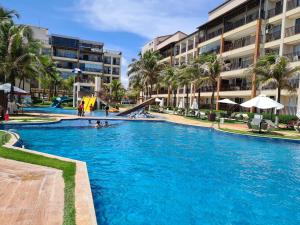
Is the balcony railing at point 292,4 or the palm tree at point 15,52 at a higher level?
the balcony railing at point 292,4

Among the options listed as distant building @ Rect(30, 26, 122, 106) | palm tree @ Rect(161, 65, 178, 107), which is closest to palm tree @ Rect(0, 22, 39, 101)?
palm tree @ Rect(161, 65, 178, 107)

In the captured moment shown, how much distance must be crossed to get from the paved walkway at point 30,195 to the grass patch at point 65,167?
11 cm

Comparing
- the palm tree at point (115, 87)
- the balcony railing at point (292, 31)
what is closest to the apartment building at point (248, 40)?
the balcony railing at point (292, 31)

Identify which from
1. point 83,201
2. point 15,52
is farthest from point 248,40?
point 83,201

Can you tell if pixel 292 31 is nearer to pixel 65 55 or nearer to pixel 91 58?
pixel 91 58

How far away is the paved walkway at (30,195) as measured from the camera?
5.34 metres

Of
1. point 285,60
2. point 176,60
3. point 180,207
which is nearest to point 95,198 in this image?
point 180,207

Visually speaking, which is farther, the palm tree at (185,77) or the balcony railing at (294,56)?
the palm tree at (185,77)

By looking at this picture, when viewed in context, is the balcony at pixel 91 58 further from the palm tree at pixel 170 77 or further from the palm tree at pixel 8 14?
the palm tree at pixel 8 14

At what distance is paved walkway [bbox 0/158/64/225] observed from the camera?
5338 millimetres

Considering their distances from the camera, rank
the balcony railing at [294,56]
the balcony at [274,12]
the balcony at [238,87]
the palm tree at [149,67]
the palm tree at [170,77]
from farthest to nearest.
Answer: the palm tree at [149,67]
the palm tree at [170,77]
the balcony at [238,87]
the balcony at [274,12]
the balcony railing at [294,56]

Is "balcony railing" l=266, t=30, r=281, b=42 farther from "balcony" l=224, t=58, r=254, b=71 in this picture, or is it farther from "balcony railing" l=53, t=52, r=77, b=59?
"balcony railing" l=53, t=52, r=77, b=59

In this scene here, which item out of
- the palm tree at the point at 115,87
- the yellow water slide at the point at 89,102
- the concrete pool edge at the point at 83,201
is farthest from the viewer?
the palm tree at the point at 115,87

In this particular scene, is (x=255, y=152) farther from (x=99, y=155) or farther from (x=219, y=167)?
(x=99, y=155)
